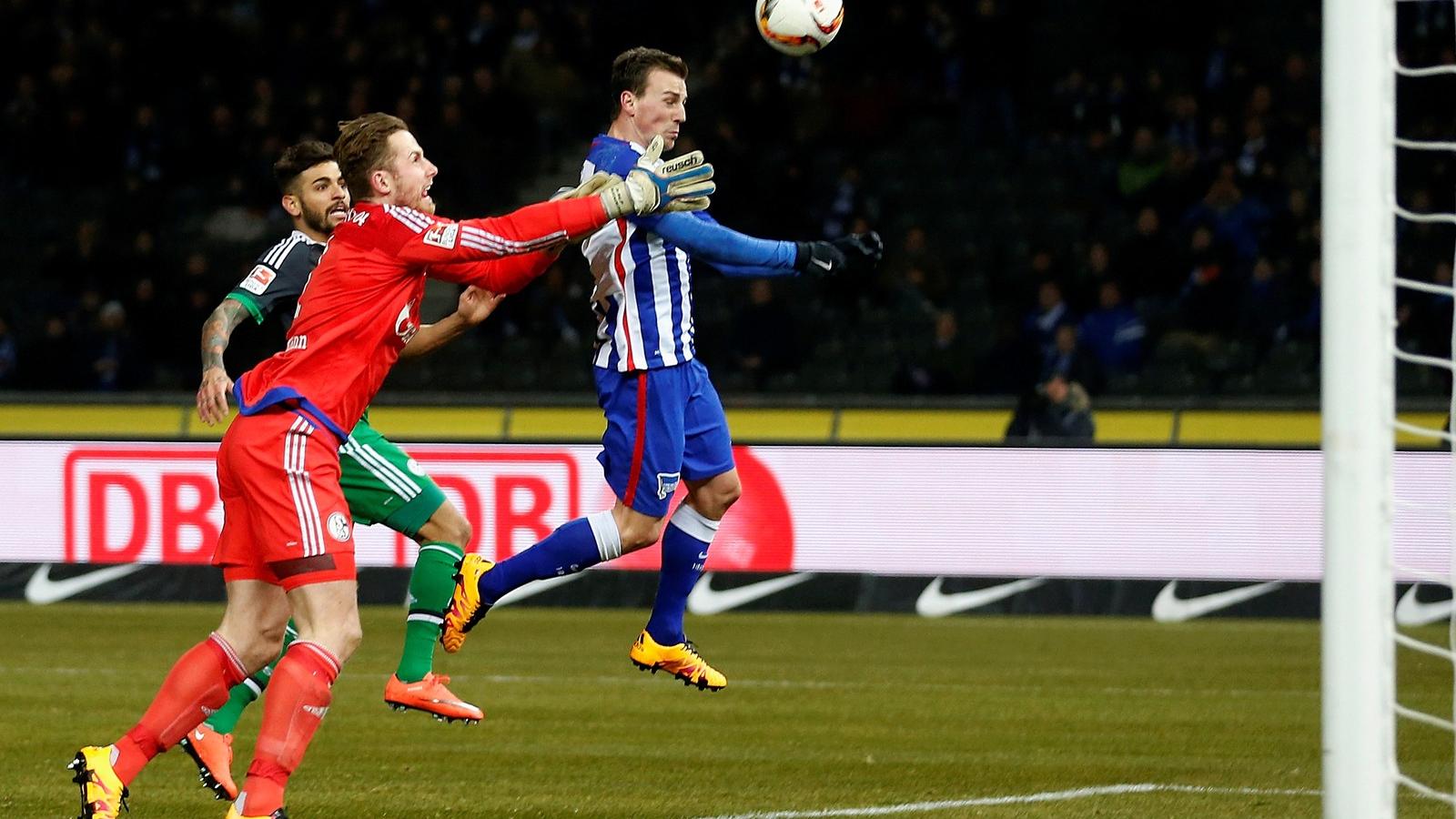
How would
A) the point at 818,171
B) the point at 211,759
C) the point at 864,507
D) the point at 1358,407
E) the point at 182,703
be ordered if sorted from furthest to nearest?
the point at 818,171 → the point at 864,507 → the point at 211,759 → the point at 182,703 → the point at 1358,407

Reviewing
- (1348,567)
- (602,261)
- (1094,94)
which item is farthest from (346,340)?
(1094,94)

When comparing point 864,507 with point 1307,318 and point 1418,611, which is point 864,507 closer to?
point 1418,611

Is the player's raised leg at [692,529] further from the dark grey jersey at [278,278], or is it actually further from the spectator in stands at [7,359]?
the spectator in stands at [7,359]

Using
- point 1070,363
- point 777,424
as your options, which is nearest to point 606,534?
point 777,424

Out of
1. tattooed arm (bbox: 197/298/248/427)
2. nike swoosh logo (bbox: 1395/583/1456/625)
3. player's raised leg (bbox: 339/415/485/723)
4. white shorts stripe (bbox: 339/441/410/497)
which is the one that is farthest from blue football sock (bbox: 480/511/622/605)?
nike swoosh logo (bbox: 1395/583/1456/625)

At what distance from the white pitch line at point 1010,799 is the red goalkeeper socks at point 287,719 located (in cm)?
130

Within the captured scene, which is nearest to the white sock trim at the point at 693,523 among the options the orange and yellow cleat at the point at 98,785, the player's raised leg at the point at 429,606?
the player's raised leg at the point at 429,606

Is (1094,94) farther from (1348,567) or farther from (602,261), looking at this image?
(1348,567)

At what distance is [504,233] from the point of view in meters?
5.50

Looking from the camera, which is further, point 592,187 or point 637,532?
point 637,532

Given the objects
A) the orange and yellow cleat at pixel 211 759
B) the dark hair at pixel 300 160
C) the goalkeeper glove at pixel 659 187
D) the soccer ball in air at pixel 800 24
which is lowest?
the orange and yellow cleat at pixel 211 759

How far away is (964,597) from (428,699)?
261 inches

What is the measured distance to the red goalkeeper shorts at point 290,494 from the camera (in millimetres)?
5258

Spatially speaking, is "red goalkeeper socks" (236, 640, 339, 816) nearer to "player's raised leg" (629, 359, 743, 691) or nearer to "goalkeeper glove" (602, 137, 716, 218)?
"goalkeeper glove" (602, 137, 716, 218)
